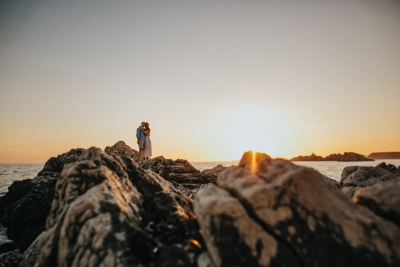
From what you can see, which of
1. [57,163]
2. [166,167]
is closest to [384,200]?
[57,163]

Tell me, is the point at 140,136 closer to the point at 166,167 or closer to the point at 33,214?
the point at 166,167

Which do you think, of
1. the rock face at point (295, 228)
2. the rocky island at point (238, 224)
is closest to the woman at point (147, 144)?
the rocky island at point (238, 224)

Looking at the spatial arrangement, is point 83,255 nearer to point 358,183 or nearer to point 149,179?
point 149,179

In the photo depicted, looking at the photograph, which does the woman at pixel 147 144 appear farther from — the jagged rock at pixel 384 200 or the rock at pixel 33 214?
the jagged rock at pixel 384 200

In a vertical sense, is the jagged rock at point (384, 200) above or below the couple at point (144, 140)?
below

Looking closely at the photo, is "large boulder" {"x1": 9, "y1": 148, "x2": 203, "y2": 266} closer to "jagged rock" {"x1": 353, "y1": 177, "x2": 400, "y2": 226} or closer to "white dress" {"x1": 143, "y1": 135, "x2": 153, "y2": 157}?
"jagged rock" {"x1": 353, "y1": 177, "x2": 400, "y2": 226}

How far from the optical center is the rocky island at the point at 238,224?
288 cm

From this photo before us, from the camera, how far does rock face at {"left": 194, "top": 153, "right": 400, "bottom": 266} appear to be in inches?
110

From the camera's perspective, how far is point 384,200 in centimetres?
323

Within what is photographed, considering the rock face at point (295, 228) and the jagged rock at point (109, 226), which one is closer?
the rock face at point (295, 228)

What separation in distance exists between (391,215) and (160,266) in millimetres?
3417

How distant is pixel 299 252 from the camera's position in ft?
9.60

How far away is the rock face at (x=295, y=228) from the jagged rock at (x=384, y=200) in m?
0.21

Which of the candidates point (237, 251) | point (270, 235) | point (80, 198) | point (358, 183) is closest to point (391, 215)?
point (270, 235)
